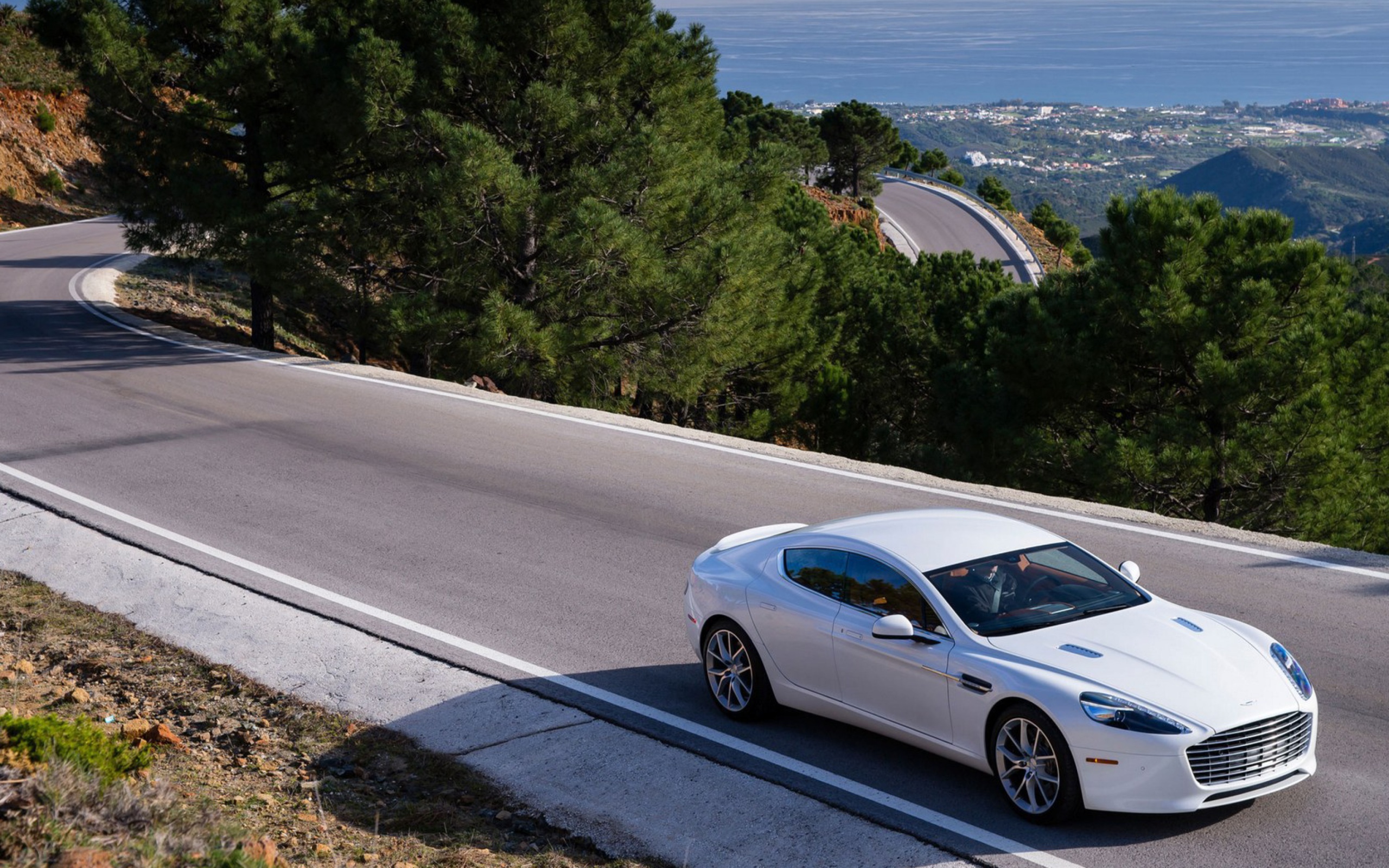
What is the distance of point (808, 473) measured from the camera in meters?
13.2

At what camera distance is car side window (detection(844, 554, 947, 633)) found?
6.57 meters

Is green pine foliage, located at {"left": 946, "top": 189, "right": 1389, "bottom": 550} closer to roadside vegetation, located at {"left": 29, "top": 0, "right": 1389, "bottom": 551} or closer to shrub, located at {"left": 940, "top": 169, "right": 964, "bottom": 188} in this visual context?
roadside vegetation, located at {"left": 29, "top": 0, "right": 1389, "bottom": 551}

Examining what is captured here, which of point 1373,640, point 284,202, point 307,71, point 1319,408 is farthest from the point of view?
point 284,202

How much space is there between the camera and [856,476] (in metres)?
13.1

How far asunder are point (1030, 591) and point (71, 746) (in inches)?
197

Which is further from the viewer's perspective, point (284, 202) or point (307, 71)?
point (284, 202)

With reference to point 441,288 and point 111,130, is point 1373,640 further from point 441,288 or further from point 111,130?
point 111,130

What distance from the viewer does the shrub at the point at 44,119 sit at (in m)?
48.3

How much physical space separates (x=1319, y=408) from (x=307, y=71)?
1757 cm

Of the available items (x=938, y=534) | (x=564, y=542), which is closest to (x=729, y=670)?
(x=938, y=534)

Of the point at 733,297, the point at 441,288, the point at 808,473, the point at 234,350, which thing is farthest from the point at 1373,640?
the point at 234,350

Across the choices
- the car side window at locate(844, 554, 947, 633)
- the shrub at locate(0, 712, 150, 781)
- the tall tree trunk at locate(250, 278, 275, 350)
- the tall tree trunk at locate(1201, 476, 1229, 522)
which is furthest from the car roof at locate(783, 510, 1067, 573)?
the tall tree trunk at locate(250, 278, 275, 350)

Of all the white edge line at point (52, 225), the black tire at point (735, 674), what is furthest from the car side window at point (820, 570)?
the white edge line at point (52, 225)

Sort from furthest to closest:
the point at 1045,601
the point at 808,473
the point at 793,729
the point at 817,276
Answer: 1. the point at 817,276
2. the point at 808,473
3. the point at 793,729
4. the point at 1045,601
